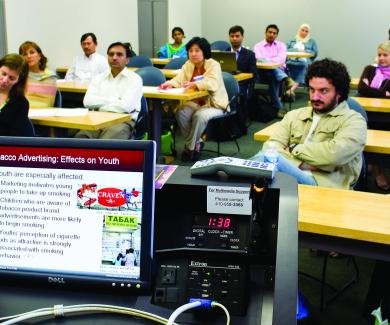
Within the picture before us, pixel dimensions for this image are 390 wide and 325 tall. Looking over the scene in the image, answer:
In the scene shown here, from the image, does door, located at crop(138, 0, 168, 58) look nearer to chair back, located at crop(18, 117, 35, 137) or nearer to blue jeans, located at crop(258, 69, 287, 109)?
blue jeans, located at crop(258, 69, 287, 109)

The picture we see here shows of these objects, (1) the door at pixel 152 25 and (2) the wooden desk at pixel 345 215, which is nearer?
(2) the wooden desk at pixel 345 215

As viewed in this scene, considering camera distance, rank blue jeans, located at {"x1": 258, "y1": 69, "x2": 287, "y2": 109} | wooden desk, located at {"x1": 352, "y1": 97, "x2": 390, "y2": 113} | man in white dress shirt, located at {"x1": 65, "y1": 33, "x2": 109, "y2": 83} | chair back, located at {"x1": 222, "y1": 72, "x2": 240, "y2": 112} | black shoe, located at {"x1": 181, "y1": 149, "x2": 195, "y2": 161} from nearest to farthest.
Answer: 1. wooden desk, located at {"x1": 352, "y1": 97, "x2": 390, "y2": 113}
2. black shoe, located at {"x1": 181, "y1": 149, "x2": 195, "y2": 161}
3. chair back, located at {"x1": 222, "y1": 72, "x2": 240, "y2": 112}
4. man in white dress shirt, located at {"x1": 65, "y1": 33, "x2": 109, "y2": 83}
5. blue jeans, located at {"x1": 258, "y1": 69, "x2": 287, "y2": 109}

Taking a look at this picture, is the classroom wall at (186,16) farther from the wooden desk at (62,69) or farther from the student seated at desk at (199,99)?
the student seated at desk at (199,99)

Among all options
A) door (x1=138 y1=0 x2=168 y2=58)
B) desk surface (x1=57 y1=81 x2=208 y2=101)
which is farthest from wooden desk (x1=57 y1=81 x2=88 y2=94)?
door (x1=138 y1=0 x2=168 y2=58)

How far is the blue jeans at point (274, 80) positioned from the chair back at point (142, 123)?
369cm

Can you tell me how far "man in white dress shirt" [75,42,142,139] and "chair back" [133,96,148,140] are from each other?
0.13 ft

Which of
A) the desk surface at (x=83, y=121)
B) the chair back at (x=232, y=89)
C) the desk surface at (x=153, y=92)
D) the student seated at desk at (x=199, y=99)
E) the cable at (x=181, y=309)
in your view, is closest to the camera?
the cable at (x=181, y=309)

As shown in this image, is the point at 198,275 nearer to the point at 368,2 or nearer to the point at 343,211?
the point at 343,211

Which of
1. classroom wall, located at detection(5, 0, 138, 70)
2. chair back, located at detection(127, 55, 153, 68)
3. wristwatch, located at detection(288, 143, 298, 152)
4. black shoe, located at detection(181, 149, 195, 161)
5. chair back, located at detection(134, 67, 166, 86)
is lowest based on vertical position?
black shoe, located at detection(181, 149, 195, 161)

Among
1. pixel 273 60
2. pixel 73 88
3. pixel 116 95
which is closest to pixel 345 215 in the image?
pixel 116 95

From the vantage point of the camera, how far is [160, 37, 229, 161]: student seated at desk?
5.14m

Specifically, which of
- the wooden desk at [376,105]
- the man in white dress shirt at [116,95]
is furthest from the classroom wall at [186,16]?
the wooden desk at [376,105]

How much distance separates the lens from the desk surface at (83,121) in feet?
12.0

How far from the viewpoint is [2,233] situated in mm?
1057
